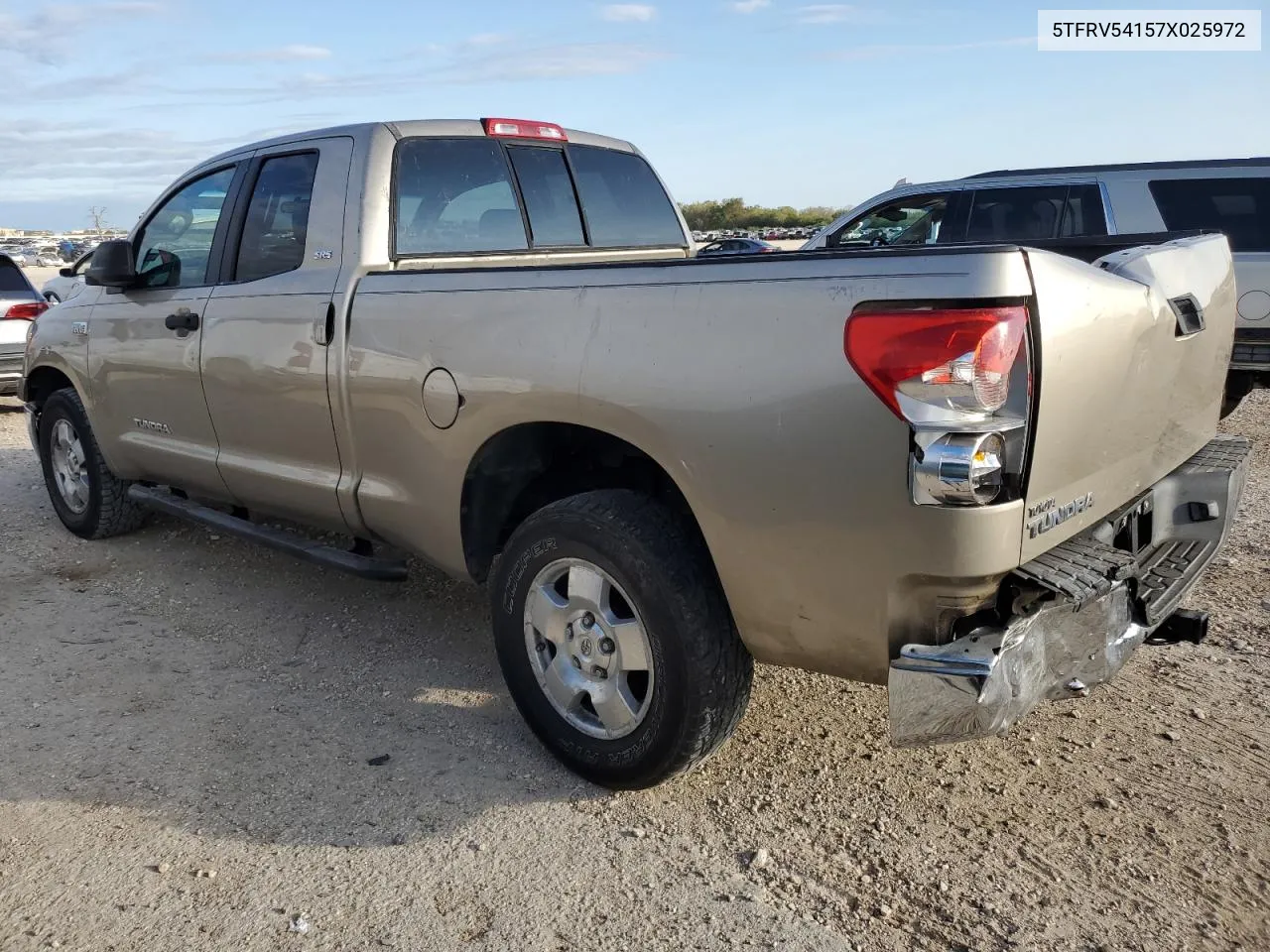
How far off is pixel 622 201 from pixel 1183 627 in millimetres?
3113

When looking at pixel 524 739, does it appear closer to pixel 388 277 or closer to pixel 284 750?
pixel 284 750

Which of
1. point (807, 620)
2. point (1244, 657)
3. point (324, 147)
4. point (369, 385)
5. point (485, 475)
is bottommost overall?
point (1244, 657)

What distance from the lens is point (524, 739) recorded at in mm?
3547

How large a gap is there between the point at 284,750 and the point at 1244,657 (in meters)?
3.47

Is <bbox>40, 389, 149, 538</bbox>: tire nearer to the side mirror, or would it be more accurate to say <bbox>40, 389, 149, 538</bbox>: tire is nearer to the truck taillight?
the side mirror

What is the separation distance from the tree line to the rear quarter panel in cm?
7744

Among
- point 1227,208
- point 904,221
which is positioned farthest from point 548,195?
point 1227,208

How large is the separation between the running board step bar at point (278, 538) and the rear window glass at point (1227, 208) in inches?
261

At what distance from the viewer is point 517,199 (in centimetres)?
444

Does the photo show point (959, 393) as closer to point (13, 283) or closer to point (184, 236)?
point (184, 236)

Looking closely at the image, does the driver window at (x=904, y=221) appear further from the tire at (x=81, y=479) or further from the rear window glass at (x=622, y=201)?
the tire at (x=81, y=479)

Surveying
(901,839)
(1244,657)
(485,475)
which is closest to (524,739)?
(485,475)

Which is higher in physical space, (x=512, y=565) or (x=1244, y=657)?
(x=512, y=565)

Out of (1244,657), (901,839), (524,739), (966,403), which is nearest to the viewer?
(966,403)
